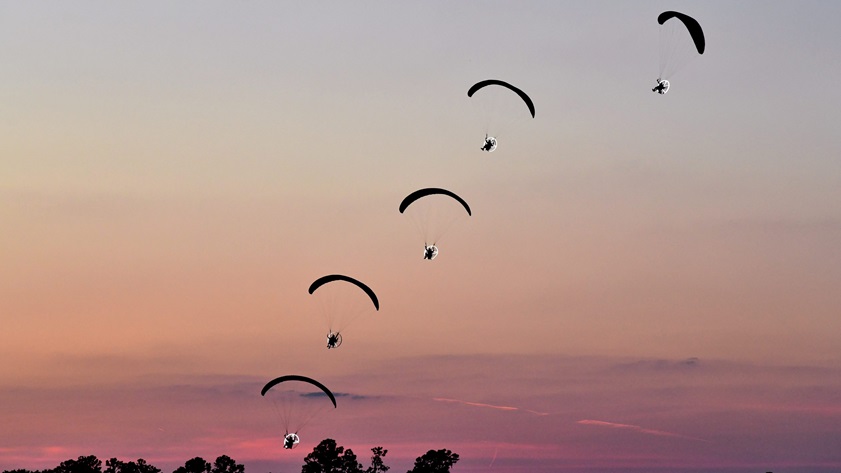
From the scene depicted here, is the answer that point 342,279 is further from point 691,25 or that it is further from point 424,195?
point 691,25

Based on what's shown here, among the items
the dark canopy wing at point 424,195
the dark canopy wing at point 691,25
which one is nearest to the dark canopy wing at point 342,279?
the dark canopy wing at point 424,195

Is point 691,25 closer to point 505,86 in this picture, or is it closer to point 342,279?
point 505,86

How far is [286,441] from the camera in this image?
74.9 m

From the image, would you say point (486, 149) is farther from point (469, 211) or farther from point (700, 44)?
point (700, 44)

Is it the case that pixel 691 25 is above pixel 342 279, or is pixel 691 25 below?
above

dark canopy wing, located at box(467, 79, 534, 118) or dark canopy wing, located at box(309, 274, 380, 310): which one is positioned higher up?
dark canopy wing, located at box(467, 79, 534, 118)

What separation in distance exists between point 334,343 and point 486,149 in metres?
13.5

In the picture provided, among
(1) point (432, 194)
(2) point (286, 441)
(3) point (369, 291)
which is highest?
(1) point (432, 194)

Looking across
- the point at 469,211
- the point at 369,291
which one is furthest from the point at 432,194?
the point at 369,291

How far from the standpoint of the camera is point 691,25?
67312mm

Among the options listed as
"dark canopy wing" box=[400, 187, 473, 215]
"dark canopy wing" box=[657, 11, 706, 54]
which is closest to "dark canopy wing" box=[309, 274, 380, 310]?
"dark canopy wing" box=[400, 187, 473, 215]

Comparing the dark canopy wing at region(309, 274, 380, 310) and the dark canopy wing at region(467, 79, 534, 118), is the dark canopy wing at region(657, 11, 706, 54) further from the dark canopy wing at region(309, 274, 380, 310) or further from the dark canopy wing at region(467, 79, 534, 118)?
the dark canopy wing at region(309, 274, 380, 310)

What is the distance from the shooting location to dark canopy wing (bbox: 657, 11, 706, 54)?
66938 millimetres

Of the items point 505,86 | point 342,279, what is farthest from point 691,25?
point 342,279
